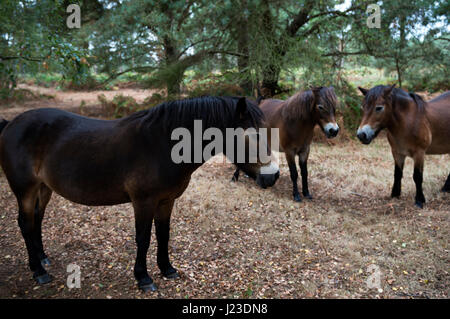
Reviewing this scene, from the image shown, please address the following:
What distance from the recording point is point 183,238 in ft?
14.2

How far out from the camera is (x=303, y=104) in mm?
5508

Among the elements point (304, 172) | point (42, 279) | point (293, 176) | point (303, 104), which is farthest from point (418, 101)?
point (42, 279)

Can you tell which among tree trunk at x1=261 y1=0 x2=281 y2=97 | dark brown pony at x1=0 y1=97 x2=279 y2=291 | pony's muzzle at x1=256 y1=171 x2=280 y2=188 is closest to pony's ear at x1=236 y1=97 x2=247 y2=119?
dark brown pony at x1=0 y1=97 x2=279 y2=291

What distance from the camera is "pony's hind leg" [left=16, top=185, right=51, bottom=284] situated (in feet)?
10.4

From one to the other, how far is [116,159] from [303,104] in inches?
145

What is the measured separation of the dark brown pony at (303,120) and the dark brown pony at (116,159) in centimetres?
283

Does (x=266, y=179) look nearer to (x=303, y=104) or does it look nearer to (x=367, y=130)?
(x=367, y=130)

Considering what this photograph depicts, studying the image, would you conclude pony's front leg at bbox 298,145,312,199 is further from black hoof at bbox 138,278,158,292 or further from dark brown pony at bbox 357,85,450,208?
black hoof at bbox 138,278,158,292

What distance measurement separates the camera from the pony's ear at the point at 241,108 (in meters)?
2.58

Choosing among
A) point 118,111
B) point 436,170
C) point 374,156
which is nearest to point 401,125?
point 436,170

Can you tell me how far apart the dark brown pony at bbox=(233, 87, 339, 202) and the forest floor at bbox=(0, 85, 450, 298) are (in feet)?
2.53

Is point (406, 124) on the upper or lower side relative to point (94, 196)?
upper

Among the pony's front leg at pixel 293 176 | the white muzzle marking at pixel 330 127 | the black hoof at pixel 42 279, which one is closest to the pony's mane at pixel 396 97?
the white muzzle marking at pixel 330 127

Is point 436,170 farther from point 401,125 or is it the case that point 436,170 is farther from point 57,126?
point 57,126
